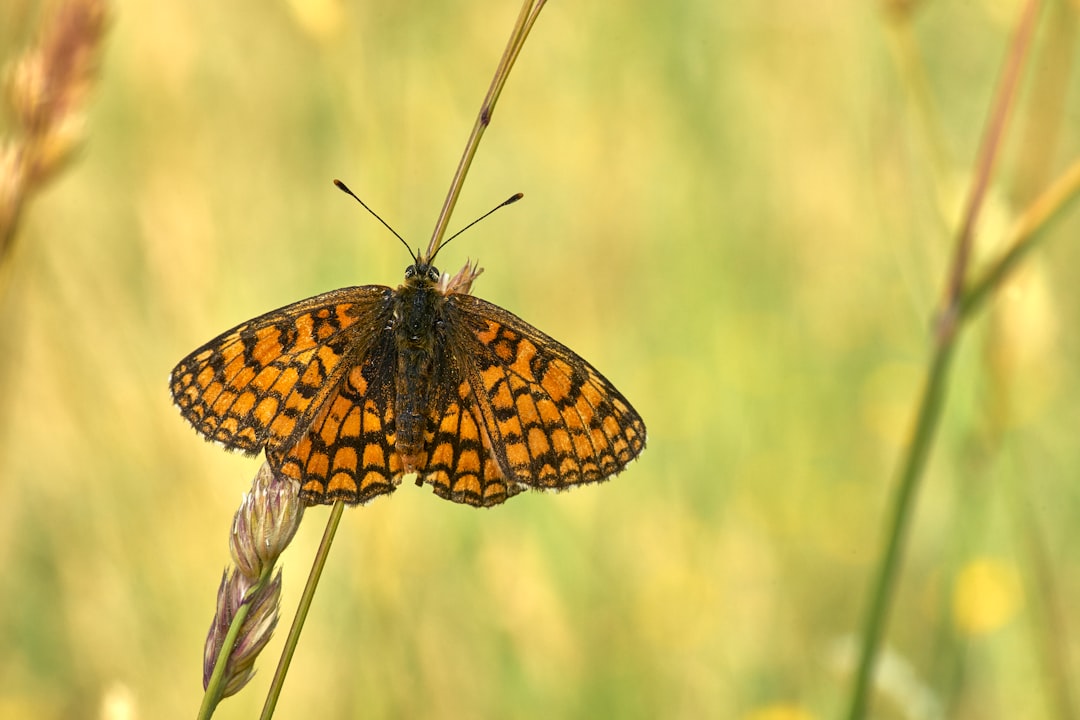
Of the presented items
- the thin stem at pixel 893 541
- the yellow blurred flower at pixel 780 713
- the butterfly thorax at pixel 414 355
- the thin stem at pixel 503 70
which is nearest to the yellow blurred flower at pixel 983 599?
the yellow blurred flower at pixel 780 713

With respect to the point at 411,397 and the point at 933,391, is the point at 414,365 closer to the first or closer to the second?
the point at 411,397

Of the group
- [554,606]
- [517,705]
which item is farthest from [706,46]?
[517,705]

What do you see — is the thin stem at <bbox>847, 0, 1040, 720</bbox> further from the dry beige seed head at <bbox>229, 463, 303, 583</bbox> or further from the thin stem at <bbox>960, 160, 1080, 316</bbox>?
the dry beige seed head at <bbox>229, 463, 303, 583</bbox>

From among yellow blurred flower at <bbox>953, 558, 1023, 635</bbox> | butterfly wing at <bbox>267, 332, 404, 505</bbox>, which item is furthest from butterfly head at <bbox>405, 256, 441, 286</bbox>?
yellow blurred flower at <bbox>953, 558, 1023, 635</bbox>

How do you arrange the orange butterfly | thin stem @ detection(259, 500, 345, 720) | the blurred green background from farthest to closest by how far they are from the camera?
the blurred green background, the orange butterfly, thin stem @ detection(259, 500, 345, 720)

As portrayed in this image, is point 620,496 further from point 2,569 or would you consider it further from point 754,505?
point 2,569

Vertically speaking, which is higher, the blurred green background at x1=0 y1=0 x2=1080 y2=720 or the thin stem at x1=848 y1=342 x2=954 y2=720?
the blurred green background at x1=0 y1=0 x2=1080 y2=720

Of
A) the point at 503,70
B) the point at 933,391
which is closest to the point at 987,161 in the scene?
the point at 933,391
